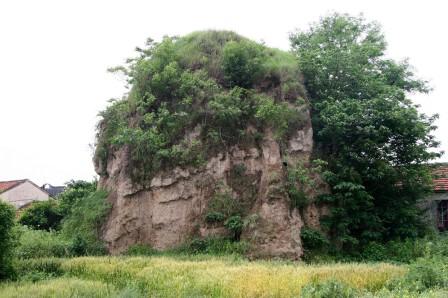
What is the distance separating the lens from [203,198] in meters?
17.7

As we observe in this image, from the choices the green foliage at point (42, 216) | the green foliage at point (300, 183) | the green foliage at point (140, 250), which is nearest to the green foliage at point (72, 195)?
the green foliage at point (42, 216)

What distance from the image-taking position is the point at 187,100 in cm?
1834

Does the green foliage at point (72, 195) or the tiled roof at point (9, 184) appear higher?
the tiled roof at point (9, 184)

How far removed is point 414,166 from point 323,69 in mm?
5370

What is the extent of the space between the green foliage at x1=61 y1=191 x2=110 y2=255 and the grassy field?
303 cm

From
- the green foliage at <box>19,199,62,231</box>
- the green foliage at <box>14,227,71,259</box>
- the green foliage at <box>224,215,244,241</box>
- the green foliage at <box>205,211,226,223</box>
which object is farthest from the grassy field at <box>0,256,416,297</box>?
the green foliage at <box>19,199,62,231</box>

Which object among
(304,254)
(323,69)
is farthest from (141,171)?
(323,69)

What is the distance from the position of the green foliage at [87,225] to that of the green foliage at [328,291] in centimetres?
1003

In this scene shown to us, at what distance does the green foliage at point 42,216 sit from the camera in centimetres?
2492

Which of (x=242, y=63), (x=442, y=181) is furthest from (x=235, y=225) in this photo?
(x=442, y=181)

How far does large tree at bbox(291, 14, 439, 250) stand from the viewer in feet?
58.6

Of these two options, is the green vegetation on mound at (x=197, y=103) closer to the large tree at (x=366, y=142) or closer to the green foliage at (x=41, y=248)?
the large tree at (x=366, y=142)

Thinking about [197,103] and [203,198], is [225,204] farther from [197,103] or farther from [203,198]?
[197,103]

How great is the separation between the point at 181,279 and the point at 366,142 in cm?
954
